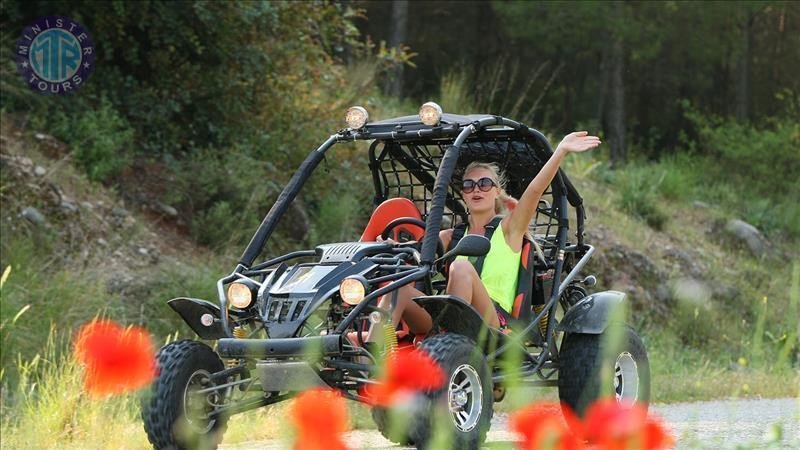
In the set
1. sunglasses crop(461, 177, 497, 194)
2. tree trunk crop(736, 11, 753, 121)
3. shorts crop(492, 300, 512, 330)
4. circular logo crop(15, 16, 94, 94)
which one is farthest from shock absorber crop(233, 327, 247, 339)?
tree trunk crop(736, 11, 753, 121)

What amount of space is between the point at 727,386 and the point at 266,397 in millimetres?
5636

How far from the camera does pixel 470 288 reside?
651 cm

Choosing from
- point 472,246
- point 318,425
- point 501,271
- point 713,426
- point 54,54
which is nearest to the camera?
point 318,425

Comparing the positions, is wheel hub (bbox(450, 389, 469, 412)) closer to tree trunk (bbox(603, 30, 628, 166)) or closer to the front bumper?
the front bumper

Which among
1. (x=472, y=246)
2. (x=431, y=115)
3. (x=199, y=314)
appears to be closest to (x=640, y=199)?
(x=431, y=115)

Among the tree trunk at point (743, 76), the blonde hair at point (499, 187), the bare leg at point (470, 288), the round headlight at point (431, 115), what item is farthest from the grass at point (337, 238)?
the tree trunk at point (743, 76)

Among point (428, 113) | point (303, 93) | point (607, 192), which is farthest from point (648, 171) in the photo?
point (428, 113)

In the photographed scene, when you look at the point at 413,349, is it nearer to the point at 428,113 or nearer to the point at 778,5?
the point at 428,113

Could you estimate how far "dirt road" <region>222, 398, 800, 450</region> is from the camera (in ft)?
22.7

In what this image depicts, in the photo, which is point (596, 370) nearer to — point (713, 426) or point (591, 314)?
point (591, 314)

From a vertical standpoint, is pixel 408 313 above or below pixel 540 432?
below

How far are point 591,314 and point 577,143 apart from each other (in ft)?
3.22

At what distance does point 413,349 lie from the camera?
20.6ft

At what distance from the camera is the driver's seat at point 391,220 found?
736cm
